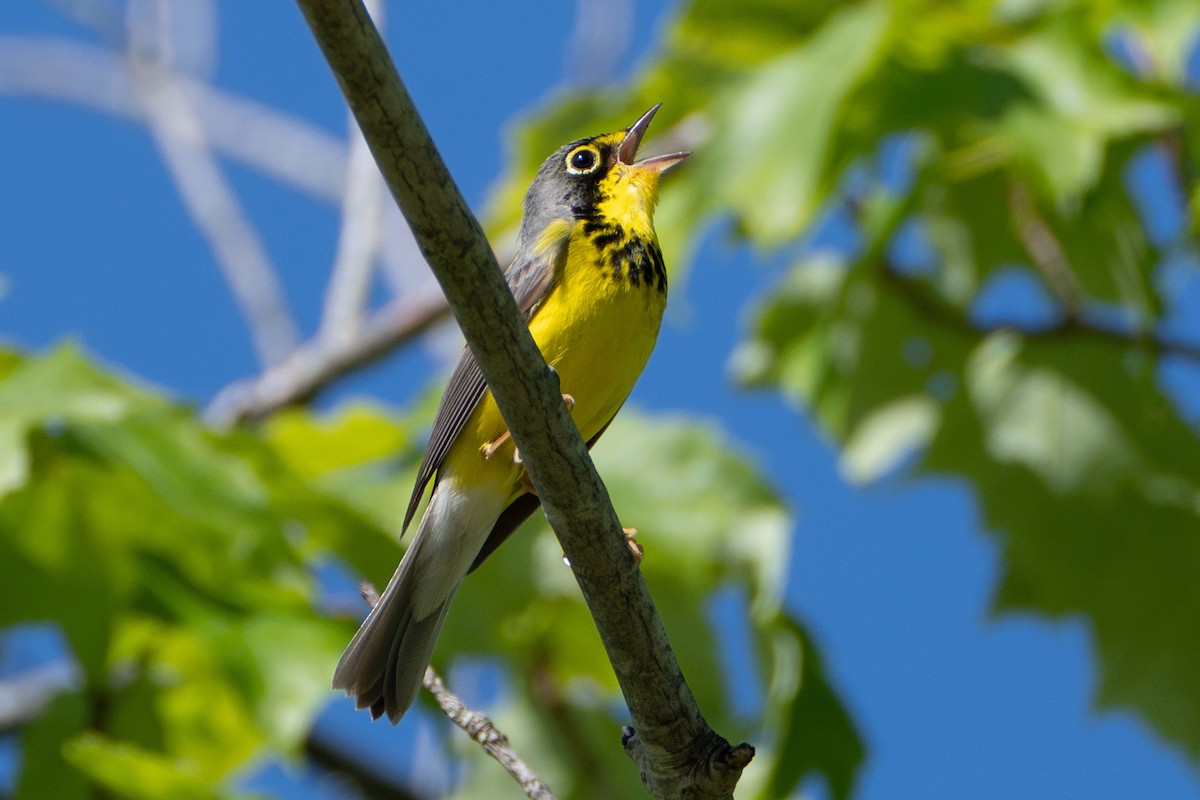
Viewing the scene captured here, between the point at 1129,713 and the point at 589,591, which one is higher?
the point at 1129,713

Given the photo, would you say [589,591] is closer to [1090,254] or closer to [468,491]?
[468,491]

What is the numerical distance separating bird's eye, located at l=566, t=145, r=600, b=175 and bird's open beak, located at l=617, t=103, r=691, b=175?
10 cm

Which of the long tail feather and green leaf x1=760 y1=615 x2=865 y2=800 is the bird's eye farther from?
green leaf x1=760 y1=615 x2=865 y2=800

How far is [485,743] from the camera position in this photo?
12.6 ft

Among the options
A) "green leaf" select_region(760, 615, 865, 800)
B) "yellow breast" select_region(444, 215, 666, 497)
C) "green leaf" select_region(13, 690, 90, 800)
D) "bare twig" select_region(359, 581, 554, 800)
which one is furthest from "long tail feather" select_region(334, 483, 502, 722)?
"green leaf" select_region(13, 690, 90, 800)

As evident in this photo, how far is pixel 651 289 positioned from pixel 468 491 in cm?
100

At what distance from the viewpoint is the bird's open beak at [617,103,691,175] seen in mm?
5660

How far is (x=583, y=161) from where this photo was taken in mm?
5789

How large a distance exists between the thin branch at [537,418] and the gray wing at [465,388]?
1.40 metres

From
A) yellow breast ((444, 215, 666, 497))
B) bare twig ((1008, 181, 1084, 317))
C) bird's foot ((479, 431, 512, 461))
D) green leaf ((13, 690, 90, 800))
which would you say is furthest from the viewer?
bare twig ((1008, 181, 1084, 317))

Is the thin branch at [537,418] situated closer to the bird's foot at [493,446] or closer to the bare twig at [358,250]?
the bird's foot at [493,446]

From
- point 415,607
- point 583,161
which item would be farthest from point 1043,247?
point 415,607

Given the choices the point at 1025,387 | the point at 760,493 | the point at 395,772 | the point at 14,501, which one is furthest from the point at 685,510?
the point at 395,772

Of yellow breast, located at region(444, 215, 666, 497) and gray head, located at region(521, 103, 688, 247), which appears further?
gray head, located at region(521, 103, 688, 247)
